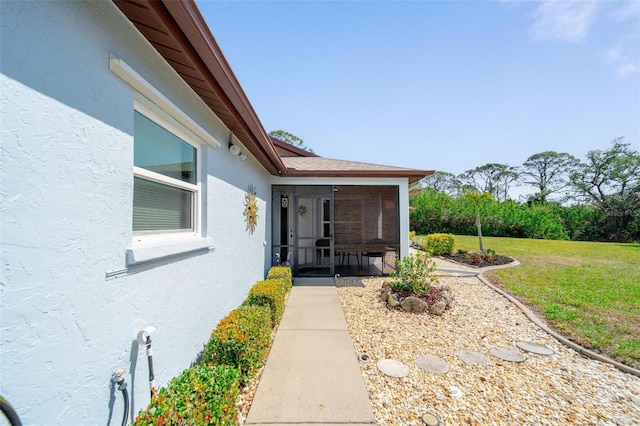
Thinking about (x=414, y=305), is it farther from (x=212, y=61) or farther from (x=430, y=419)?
(x=212, y=61)

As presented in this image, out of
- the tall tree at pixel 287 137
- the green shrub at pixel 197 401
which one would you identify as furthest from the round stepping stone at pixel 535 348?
the tall tree at pixel 287 137

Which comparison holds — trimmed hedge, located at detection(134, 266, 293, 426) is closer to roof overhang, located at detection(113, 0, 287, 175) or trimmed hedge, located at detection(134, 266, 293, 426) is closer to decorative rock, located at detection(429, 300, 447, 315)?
roof overhang, located at detection(113, 0, 287, 175)

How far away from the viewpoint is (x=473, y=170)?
46000 mm

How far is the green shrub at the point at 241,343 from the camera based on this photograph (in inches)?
114

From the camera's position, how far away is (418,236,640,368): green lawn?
4.09 metres

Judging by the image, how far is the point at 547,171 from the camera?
36469 millimetres

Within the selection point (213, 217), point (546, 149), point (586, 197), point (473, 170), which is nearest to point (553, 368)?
point (213, 217)

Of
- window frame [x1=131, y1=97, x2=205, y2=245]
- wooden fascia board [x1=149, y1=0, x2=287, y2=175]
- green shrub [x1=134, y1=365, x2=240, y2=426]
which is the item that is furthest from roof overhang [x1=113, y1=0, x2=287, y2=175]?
green shrub [x1=134, y1=365, x2=240, y2=426]

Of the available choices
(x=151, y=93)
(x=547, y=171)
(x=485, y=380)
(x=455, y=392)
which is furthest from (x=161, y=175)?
(x=547, y=171)

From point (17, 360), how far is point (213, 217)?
2.42m

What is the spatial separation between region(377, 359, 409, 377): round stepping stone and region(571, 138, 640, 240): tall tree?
2903cm

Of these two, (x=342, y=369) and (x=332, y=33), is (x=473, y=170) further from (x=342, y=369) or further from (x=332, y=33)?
(x=342, y=369)

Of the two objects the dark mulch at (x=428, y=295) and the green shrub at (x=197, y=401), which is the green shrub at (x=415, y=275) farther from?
the green shrub at (x=197, y=401)

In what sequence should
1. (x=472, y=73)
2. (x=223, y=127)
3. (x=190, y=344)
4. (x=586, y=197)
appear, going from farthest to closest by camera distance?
(x=586, y=197) → (x=472, y=73) → (x=223, y=127) → (x=190, y=344)
